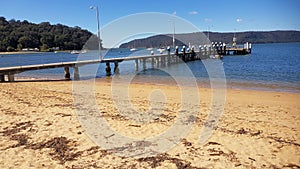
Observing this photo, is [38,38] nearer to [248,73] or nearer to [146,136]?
[248,73]

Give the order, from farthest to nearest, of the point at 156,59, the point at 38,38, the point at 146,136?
the point at 38,38 → the point at 156,59 → the point at 146,136

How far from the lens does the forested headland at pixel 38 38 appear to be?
117 metres

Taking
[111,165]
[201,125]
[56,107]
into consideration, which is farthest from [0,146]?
[201,125]

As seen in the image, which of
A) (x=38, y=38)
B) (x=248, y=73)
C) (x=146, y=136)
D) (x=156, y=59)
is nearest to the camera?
(x=146, y=136)

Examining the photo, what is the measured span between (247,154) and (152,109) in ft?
14.4

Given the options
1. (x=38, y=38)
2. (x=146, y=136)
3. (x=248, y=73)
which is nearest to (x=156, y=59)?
(x=248, y=73)

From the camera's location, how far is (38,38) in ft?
433

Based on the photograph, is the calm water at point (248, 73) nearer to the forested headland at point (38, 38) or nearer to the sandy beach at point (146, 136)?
the sandy beach at point (146, 136)

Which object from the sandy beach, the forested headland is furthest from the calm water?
the forested headland

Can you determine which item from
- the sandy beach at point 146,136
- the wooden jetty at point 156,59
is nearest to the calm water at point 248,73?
the wooden jetty at point 156,59

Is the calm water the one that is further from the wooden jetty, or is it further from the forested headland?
the forested headland

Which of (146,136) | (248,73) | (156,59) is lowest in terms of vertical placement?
(146,136)

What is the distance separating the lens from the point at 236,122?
24.7 feet

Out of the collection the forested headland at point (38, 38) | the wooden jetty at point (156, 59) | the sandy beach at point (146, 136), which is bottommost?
the sandy beach at point (146, 136)
